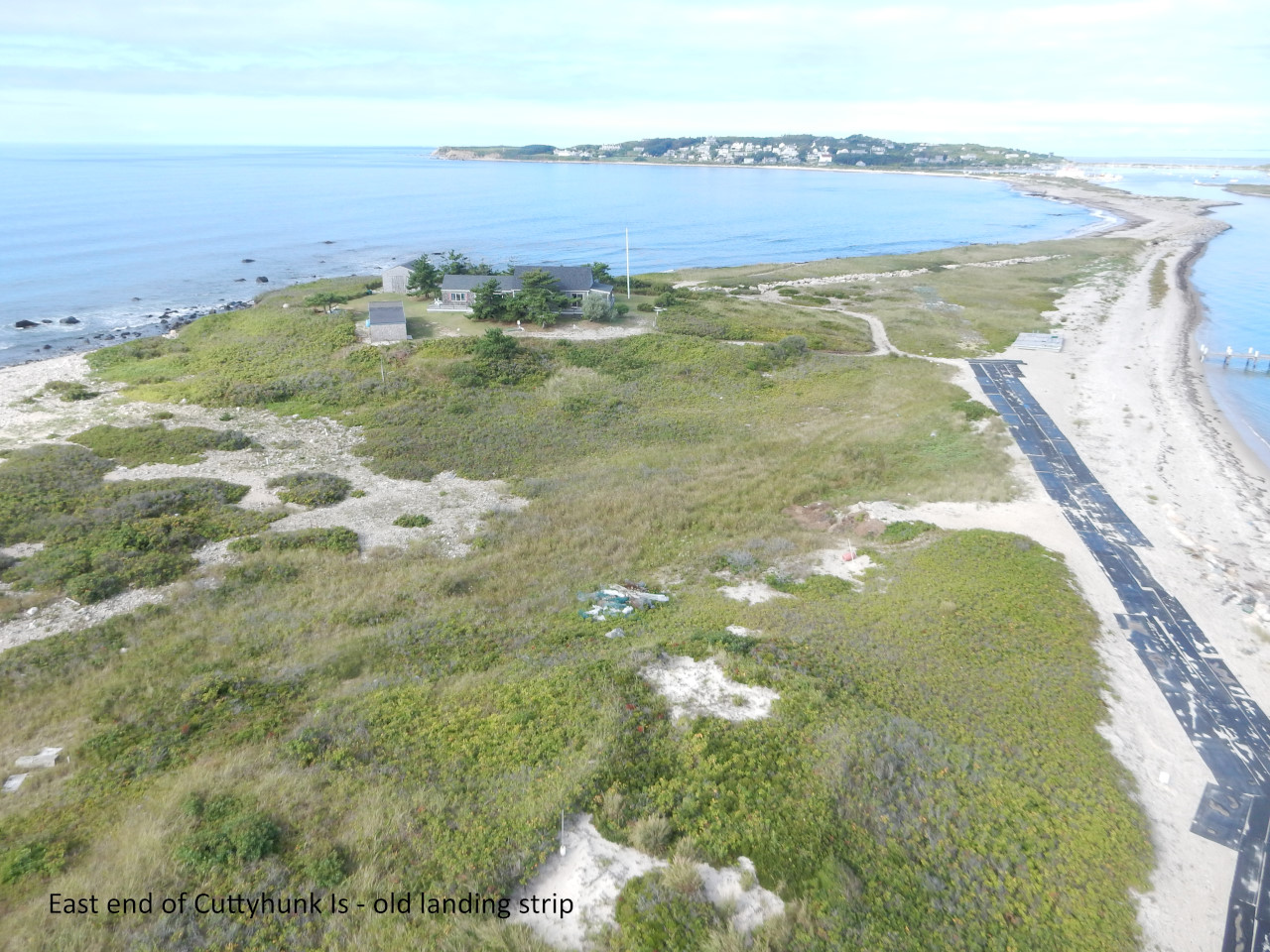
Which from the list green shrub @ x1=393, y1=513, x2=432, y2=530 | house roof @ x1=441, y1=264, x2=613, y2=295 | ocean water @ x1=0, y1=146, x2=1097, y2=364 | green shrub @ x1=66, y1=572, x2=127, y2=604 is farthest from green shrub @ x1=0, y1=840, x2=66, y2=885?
ocean water @ x1=0, y1=146, x2=1097, y2=364

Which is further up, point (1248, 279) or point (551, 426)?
point (1248, 279)

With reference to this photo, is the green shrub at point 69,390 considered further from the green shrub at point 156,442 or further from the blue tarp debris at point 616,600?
the blue tarp debris at point 616,600

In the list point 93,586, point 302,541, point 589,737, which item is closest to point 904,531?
point 589,737

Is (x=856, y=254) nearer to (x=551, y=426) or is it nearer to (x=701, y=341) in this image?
(x=701, y=341)

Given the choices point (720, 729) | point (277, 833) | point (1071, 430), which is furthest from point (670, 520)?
point (1071, 430)

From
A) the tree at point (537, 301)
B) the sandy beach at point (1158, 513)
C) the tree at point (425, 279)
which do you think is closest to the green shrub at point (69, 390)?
the sandy beach at point (1158, 513)

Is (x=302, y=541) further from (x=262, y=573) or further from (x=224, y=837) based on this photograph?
(x=224, y=837)
